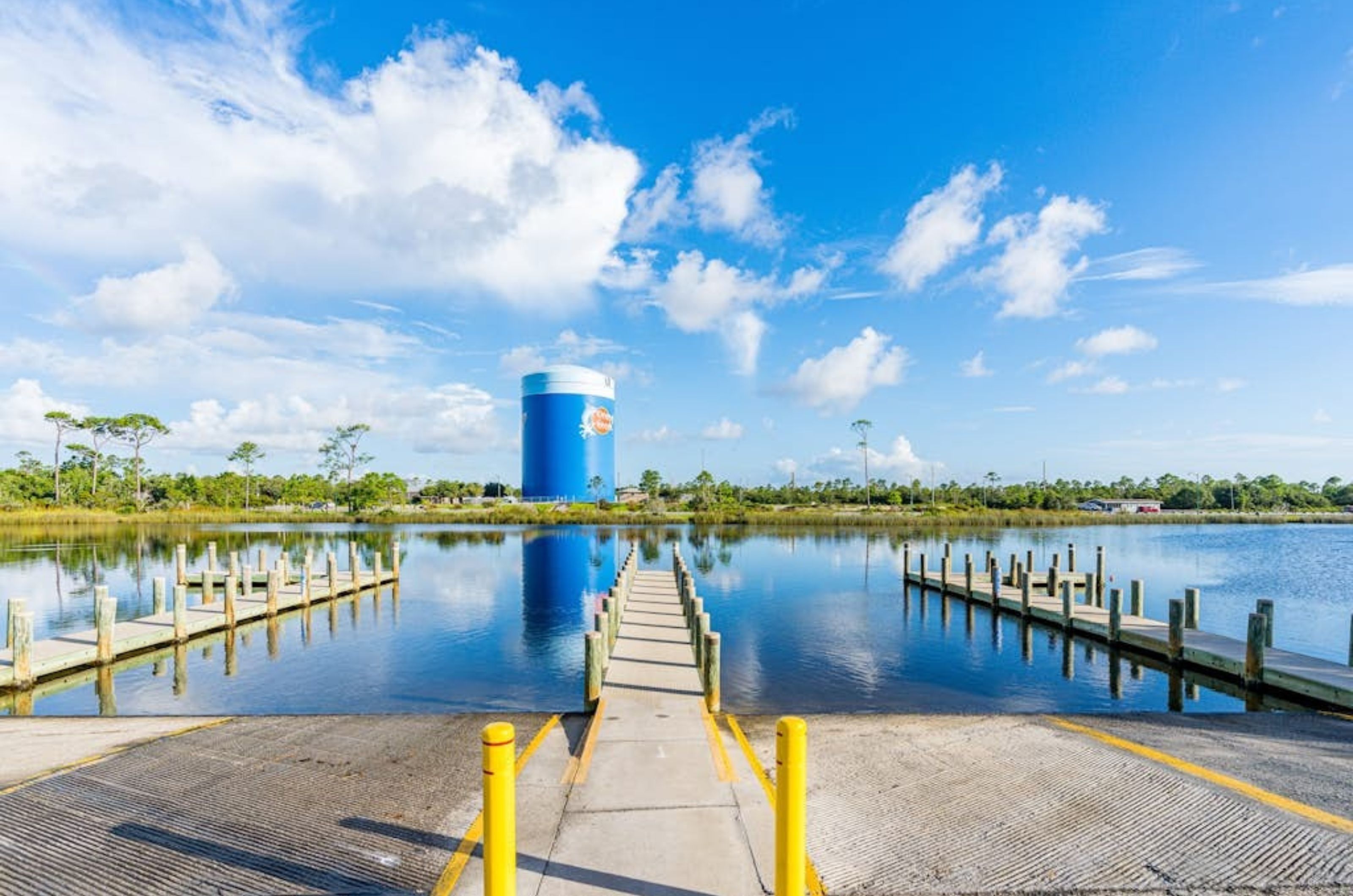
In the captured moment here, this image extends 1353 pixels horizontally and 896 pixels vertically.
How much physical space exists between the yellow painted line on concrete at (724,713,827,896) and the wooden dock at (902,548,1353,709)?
11.2m

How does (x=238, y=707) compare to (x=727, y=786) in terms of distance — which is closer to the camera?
(x=727, y=786)

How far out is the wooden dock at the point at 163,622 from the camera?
13.4m

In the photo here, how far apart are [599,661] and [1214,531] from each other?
8850 centimetres

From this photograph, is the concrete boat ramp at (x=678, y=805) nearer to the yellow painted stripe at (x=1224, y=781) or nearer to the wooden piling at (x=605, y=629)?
the yellow painted stripe at (x=1224, y=781)

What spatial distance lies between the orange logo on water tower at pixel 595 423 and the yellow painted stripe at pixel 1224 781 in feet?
333

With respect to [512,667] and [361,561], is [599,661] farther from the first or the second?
[361,561]

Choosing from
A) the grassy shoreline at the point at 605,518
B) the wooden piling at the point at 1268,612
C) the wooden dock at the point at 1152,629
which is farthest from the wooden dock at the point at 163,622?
the grassy shoreline at the point at 605,518

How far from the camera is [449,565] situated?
3722 centimetres

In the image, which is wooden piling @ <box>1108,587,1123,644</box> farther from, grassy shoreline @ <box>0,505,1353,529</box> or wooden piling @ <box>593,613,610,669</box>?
grassy shoreline @ <box>0,505,1353,529</box>

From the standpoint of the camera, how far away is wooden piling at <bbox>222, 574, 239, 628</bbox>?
1939cm

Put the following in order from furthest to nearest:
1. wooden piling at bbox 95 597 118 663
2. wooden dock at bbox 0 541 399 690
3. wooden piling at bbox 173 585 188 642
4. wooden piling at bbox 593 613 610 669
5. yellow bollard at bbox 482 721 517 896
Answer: wooden piling at bbox 173 585 188 642
wooden piling at bbox 95 597 118 663
wooden dock at bbox 0 541 399 690
wooden piling at bbox 593 613 610 669
yellow bollard at bbox 482 721 517 896

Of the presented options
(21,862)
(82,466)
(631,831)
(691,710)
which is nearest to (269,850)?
(21,862)

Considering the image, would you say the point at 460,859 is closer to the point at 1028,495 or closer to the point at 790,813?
the point at 790,813

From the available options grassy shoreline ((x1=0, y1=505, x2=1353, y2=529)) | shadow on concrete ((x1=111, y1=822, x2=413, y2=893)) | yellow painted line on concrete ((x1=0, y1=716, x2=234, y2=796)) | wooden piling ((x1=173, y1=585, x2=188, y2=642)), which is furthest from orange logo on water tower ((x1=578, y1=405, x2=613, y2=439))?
shadow on concrete ((x1=111, y1=822, x2=413, y2=893))
